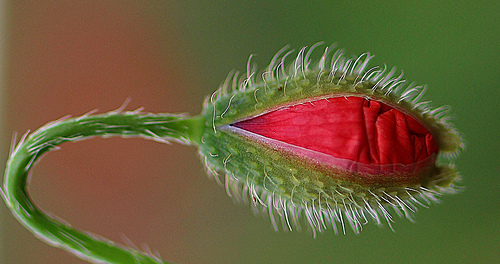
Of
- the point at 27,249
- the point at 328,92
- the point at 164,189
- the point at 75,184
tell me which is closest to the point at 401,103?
the point at 328,92

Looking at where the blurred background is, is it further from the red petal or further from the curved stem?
the curved stem

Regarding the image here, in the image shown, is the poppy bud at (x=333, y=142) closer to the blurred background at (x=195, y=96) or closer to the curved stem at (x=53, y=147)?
the curved stem at (x=53, y=147)

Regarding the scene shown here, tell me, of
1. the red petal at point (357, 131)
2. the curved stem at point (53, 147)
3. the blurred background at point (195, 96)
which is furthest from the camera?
the blurred background at point (195, 96)

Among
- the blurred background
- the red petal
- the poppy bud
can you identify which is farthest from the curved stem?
the blurred background

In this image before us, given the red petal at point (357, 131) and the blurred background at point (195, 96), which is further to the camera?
the blurred background at point (195, 96)

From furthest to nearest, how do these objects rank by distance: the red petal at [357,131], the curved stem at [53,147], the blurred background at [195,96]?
the blurred background at [195,96] < the curved stem at [53,147] < the red petal at [357,131]

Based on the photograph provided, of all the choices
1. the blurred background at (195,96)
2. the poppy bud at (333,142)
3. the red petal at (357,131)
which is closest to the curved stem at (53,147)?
the poppy bud at (333,142)

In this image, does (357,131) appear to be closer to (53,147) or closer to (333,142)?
(333,142)
